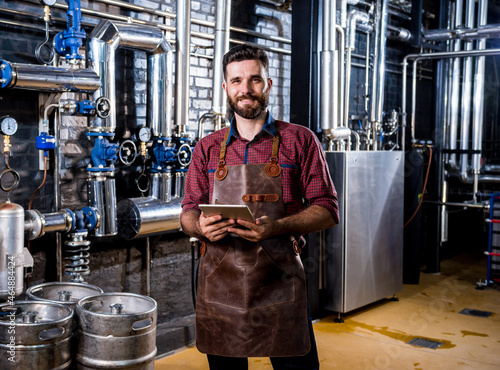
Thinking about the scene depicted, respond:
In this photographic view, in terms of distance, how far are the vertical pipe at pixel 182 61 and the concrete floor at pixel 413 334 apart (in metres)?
1.42

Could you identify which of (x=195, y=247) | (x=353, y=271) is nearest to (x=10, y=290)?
(x=195, y=247)

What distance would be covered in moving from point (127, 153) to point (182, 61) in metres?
0.67

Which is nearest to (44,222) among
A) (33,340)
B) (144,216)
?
(144,216)

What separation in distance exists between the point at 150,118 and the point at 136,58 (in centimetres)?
38

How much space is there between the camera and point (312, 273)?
159 inches

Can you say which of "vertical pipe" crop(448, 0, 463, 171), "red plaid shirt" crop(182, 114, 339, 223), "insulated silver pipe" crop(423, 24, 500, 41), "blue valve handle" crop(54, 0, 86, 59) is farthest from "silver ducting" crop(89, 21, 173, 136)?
"vertical pipe" crop(448, 0, 463, 171)

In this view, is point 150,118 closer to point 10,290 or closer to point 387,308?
point 10,290

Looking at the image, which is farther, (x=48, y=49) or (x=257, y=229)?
(x=48, y=49)

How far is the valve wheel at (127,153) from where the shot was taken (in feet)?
10.6

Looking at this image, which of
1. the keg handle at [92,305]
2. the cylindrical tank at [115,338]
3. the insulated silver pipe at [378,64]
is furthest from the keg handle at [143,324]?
the insulated silver pipe at [378,64]

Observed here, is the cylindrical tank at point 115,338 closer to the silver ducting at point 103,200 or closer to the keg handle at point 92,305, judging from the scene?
the keg handle at point 92,305

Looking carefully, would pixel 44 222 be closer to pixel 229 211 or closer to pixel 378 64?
pixel 229 211

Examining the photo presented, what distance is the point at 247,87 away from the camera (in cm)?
195

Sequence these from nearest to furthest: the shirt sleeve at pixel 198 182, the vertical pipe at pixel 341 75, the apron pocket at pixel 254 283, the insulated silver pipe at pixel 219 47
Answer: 1. the apron pocket at pixel 254 283
2. the shirt sleeve at pixel 198 182
3. the insulated silver pipe at pixel 219 47
4. the vertical pipe at pixel 341 75
